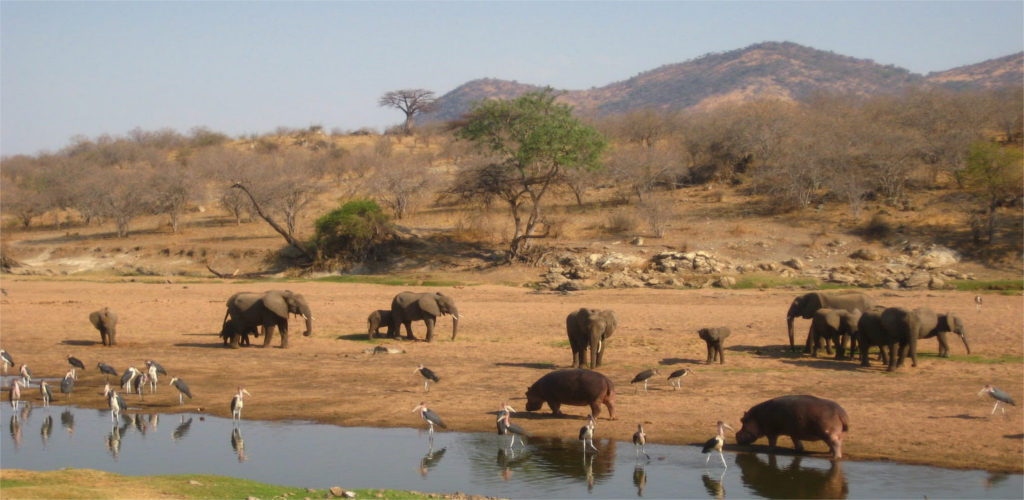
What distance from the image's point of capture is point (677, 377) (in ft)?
52.6

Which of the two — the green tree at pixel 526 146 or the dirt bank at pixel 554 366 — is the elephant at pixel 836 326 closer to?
the dirt bank at pixel 554 366

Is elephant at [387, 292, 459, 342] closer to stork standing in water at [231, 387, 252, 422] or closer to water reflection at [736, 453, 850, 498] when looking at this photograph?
stork standing in water at [231, 387, 252, 422]

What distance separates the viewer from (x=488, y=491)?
11.2 metres

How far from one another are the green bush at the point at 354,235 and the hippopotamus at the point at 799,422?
2892cm

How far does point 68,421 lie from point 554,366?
8916 mm

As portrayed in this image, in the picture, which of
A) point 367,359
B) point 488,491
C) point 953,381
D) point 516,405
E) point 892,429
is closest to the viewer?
point 488,491

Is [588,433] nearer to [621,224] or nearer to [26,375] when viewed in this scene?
[26,375]

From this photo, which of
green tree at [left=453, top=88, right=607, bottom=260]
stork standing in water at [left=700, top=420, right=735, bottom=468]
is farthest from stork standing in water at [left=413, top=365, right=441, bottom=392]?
green tree at [left=453, top=88, right=607, bottom=260]

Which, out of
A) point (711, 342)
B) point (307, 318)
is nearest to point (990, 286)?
point (711, 342)

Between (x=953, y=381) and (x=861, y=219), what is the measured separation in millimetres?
24490

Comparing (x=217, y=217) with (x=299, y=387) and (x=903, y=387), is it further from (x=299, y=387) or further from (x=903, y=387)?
(x=903, y=387)

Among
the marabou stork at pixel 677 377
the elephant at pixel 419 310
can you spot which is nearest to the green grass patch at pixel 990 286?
the marabou stork at pixel 677 377

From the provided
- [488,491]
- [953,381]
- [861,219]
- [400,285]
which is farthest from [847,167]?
[488,491]

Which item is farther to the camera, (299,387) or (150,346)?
(150,346)
